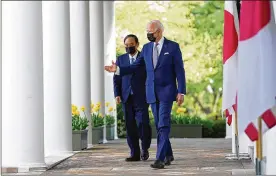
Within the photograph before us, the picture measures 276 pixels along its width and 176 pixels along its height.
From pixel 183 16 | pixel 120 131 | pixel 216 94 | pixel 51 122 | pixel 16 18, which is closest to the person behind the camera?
pixel 16 18

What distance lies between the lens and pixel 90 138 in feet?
78.6

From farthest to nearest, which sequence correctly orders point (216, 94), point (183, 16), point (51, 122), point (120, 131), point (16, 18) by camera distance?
point (216, 94) → point (183, 16) → point (120, 131) → point (51, 122) → point (16, 18)

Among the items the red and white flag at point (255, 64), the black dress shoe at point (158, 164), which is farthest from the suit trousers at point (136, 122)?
the red and white flag at point (255, 64)

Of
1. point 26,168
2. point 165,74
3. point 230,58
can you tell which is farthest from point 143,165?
point 230,58

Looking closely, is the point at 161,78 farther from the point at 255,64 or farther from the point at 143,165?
the point at 255,64

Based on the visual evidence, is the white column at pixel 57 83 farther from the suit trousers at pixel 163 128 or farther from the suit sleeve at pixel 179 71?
the suit trousers at pixel 163 128

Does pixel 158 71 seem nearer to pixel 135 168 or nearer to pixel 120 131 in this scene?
pixel 135 168

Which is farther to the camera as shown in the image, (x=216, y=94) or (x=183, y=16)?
(x=216, y=94)

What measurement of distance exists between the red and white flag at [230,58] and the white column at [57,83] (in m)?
4.59

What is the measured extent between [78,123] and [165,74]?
24.0 ft

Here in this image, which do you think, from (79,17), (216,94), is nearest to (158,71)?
(79,17)

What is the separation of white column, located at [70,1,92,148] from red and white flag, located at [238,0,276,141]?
47.6ft

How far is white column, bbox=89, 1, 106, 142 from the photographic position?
27.0 metres

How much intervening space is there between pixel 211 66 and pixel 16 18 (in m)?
28.4
